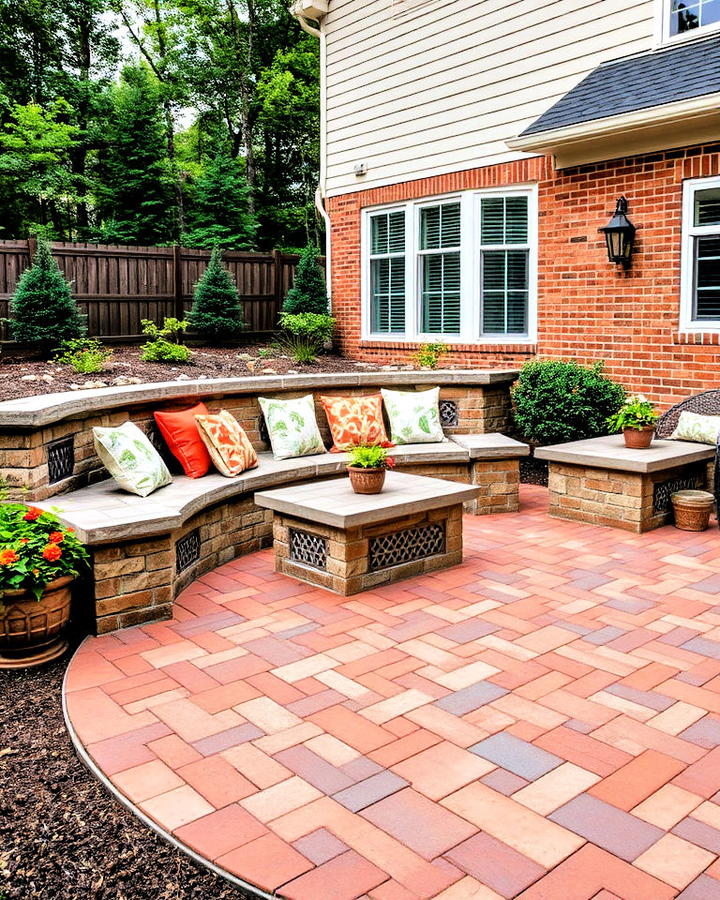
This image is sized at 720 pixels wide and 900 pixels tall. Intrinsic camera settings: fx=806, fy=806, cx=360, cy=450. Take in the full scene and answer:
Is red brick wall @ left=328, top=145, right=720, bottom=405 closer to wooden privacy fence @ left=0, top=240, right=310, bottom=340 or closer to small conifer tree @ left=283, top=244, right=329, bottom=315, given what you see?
small conifer tree @ left=283, top=244, right=329, bottom=315

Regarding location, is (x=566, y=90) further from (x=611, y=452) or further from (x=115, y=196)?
(x=115, y=196)

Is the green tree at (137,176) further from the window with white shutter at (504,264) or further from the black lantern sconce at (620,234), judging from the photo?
the black lantern sconce at (620,234)

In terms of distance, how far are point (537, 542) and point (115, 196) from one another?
50.2 feet

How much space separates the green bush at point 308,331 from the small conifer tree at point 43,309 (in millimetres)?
2609

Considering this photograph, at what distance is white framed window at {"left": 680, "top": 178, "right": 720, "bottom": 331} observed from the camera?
260 inches

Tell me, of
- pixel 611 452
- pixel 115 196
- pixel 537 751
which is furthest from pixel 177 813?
pixel 115 196

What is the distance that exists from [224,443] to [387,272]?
4.87 meters

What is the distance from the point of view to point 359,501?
4746 mm

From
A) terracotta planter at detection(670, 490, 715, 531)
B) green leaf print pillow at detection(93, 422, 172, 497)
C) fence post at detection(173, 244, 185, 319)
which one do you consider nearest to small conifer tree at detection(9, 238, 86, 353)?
fence post at detection(173, 244, 185, 319)

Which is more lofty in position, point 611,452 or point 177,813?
point 611,452

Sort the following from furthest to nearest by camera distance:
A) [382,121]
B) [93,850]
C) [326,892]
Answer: [382,121] < [93,850] < [326,892]

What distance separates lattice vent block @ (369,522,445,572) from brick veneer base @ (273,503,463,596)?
2cm

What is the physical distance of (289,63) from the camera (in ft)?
64.8

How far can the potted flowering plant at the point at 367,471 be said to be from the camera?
4.88 metres
